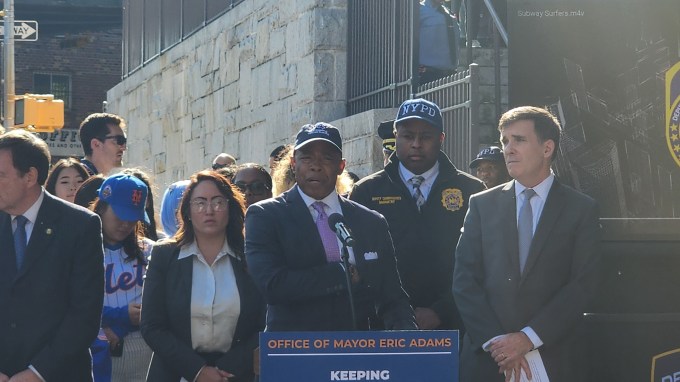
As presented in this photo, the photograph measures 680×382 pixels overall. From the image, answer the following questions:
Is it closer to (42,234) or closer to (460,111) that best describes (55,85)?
(460,111)

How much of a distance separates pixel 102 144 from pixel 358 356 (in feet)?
19.3

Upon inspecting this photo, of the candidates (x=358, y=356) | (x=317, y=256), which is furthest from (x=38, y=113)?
(x=358, y=356)

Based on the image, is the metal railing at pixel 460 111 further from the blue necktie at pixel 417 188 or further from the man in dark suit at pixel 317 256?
the man in dark suit at pixel 317 256

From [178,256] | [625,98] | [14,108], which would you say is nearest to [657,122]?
[625,98]

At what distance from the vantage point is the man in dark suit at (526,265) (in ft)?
19.9

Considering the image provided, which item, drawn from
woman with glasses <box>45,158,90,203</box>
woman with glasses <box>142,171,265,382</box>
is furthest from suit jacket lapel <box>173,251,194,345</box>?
woman with glasses <box>45,158,90,203</box>

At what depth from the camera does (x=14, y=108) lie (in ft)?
76.5

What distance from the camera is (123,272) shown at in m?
7.32

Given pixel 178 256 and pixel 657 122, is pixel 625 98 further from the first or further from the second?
pixel 178 256

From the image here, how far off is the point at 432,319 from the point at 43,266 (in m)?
2.19

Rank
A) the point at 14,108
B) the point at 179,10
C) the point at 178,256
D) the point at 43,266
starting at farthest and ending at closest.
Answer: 1. the point at 14,108
2. the point at 179,10
3. the point at 178,256
4. the point at 43,266

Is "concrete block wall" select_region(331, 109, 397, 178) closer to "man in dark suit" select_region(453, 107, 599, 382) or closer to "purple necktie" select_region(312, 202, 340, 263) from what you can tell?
"man in dark suit" select_region(453, 107, 599, 382)

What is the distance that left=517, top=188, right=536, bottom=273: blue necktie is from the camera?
6.22m

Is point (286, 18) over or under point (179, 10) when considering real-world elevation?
under
